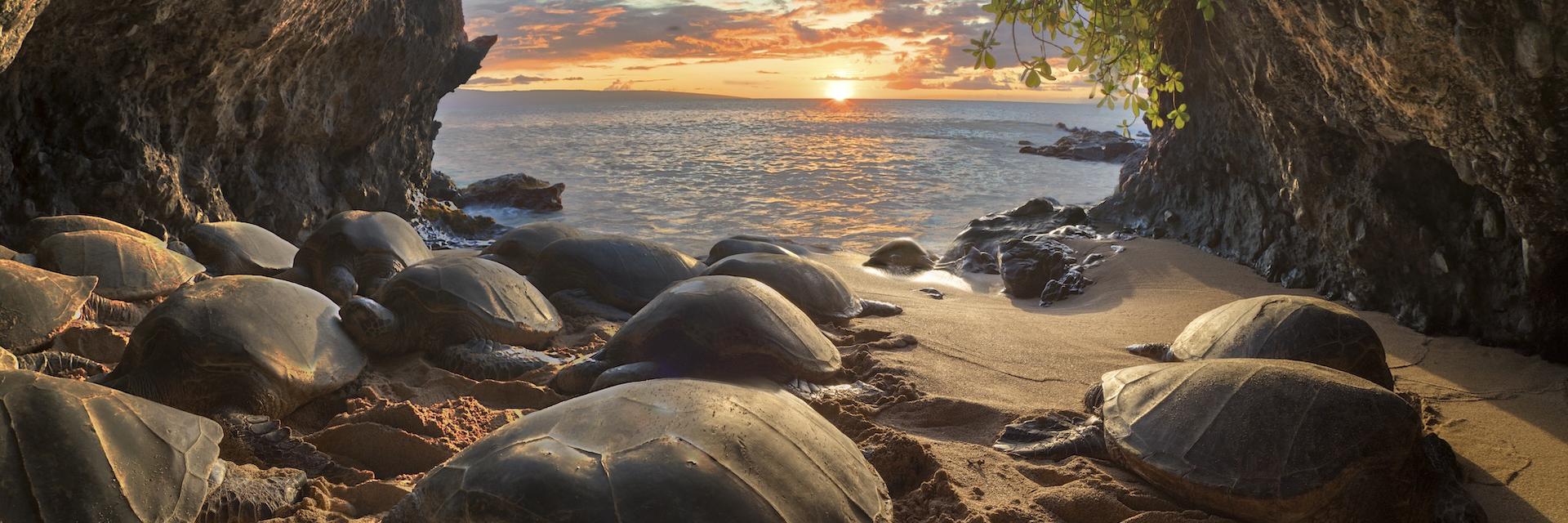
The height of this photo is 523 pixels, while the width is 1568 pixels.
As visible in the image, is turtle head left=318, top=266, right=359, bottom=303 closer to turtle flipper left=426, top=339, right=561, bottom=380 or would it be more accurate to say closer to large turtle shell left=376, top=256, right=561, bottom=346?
large turtle shell left=376, top=256, right=561, bottom=346

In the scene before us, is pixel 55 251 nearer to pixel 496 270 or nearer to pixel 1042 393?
pixel 496 270

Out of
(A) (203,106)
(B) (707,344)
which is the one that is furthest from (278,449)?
(A) (203,106)

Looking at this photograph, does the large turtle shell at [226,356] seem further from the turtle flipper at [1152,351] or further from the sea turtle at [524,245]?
the turtle flipper at [1152,351]

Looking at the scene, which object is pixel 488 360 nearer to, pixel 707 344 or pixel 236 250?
pixel 707 344

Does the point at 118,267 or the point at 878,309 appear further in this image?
the point at 878,309

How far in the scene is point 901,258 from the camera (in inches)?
388

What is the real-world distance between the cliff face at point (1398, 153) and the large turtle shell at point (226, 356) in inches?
185

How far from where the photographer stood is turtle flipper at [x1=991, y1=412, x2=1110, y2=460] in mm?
3596

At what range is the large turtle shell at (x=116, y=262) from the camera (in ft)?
16.2

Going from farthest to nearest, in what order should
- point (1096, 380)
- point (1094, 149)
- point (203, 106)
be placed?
point (1094, 149), point (203, 106), point (1096, 380)

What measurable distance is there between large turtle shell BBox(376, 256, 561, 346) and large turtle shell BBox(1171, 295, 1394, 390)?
144 inches

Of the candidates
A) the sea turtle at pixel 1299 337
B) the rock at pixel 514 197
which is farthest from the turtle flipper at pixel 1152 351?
the rock at pixel 514 197

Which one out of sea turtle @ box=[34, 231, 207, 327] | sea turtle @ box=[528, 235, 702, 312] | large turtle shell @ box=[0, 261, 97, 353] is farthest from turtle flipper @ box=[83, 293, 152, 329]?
sea turtle @ box=[528, 235, 702, 312]

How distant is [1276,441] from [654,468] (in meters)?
2.17
